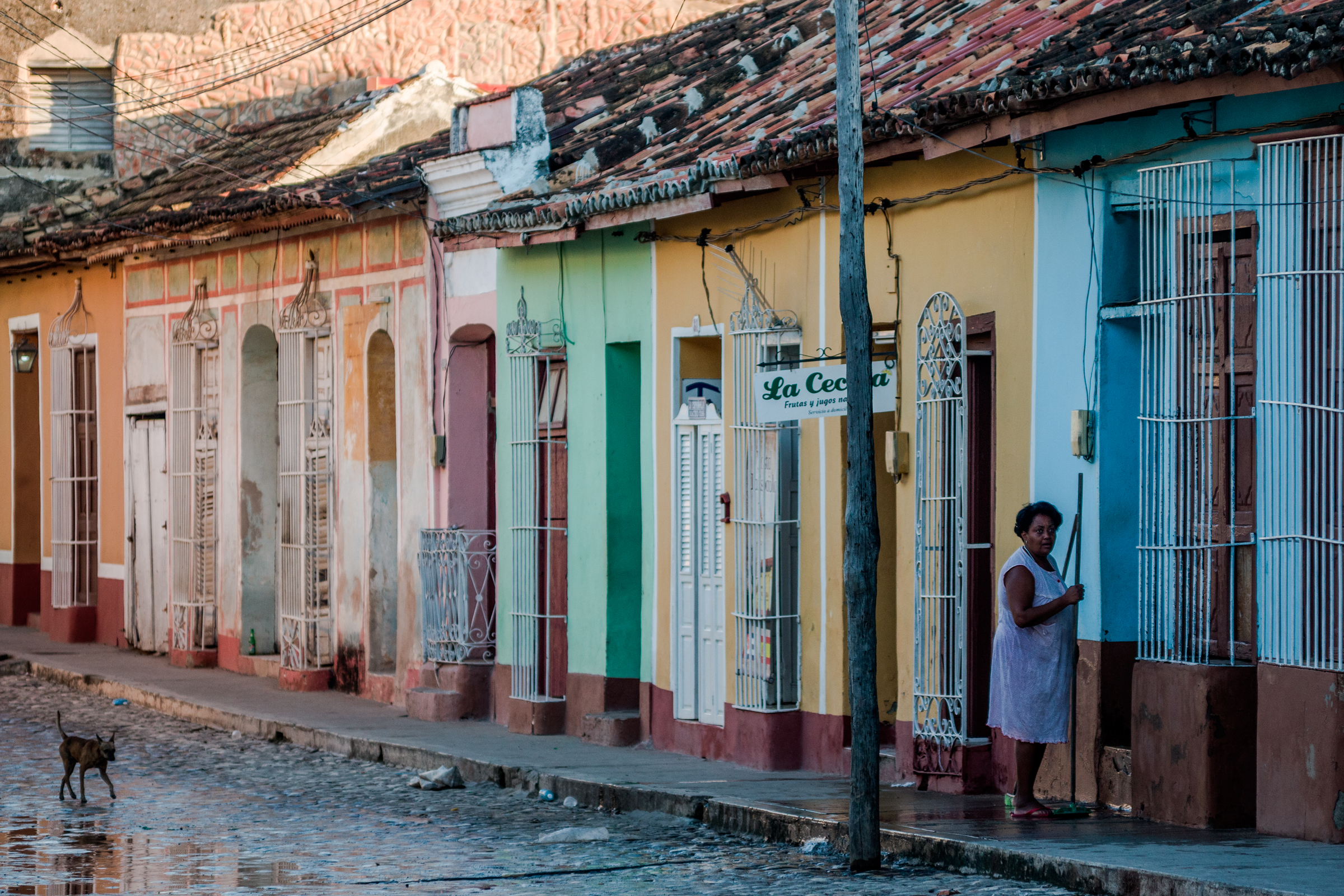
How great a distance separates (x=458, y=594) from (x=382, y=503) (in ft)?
6.48

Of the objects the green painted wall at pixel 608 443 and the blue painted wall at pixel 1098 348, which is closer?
the blue painted wall at pixel 1098 348

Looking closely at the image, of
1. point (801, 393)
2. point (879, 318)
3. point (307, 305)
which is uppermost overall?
point (307, 305)

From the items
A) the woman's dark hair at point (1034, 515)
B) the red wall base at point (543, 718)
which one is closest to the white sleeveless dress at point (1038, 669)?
the woman's dark hair at point (1034, 515)

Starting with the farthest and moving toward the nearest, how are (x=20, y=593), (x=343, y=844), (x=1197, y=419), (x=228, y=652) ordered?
1. (x=20, y=593)
2. (x=228, y=652)
3. (x=343, y=844)
4. (x=1197, y=419)

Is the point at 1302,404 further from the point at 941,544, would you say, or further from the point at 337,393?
the point at 337,393

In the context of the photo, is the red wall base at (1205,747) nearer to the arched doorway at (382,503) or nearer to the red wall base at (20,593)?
the arched doorway at (382,503)

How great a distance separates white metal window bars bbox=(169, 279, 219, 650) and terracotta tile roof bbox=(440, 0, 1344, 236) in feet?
14.5

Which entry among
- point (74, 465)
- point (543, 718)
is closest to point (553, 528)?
point (543, 718)

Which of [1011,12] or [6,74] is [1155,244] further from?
[6,74]

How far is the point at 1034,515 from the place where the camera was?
9.95 metres

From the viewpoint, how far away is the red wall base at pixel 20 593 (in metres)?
25.9

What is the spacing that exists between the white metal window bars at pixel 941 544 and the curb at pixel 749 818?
1.16m

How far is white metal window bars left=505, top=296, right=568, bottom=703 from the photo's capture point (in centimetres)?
1548

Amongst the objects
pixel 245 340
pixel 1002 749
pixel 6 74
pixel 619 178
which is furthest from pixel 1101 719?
pixel 6 74
